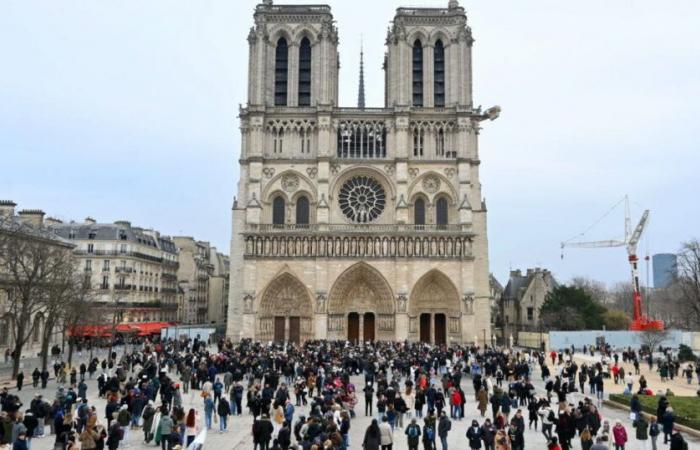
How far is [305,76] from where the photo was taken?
48938 mm

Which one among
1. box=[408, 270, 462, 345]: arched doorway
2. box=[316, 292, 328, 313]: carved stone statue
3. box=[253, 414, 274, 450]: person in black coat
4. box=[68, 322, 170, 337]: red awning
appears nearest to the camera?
box=[253, 414, 274, 450]: person in black coat

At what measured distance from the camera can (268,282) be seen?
4450cm

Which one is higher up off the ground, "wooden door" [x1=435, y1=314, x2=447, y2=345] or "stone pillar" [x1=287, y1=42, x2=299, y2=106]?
"stone pillar" [x1=287, y1=42, x2=299, y2=106]

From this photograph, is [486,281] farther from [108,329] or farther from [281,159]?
[108,329]

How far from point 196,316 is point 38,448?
56347 mm

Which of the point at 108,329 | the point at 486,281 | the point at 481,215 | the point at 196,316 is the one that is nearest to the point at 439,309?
the point at 486,281

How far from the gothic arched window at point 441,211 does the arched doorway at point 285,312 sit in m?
11.7

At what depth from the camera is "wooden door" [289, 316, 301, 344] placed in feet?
149

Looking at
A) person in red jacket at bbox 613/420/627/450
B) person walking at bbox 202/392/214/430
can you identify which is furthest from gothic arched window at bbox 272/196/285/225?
person in red jacket at bbox 613/420/627/450

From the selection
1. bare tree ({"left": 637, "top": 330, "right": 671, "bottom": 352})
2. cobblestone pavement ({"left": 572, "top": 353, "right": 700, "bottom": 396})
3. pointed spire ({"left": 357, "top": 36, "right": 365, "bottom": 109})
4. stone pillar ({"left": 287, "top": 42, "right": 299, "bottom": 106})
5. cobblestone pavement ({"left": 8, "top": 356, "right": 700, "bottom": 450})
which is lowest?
cobblestone pavement ({"left": 8, "top": 356, "right": 700, "bottom": 450})

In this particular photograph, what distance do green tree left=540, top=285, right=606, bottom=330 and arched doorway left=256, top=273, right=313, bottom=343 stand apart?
18.9m

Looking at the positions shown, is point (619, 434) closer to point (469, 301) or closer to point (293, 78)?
point (469, 301)

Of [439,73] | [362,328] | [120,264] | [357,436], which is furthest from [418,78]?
[357,436]

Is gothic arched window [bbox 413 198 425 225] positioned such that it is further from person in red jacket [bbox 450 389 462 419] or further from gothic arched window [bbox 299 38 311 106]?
person in red jacket [bbox 450 389 462 419]
